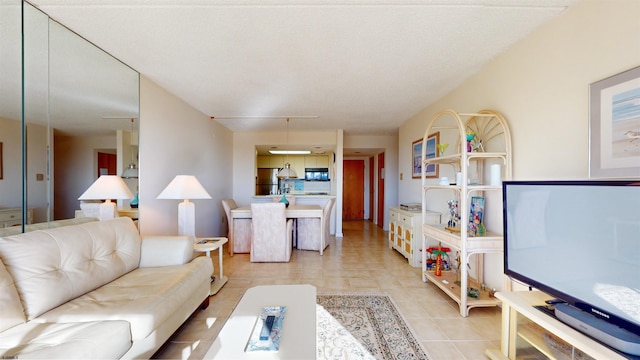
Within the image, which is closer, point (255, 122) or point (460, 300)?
point (460, 300)

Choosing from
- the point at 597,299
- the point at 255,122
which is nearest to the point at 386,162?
the point at 255,122

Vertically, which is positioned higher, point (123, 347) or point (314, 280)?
point (123, 347)

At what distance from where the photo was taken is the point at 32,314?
1.37 meters

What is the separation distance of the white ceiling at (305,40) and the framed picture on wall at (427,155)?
2.42 feet

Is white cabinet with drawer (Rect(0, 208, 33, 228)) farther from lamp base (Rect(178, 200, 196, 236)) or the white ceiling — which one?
the white ceiling

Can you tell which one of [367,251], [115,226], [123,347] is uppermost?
[115,226]

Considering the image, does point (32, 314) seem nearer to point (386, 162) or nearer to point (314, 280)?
point (314, 280)

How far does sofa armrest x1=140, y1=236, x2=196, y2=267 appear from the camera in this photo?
222 cm

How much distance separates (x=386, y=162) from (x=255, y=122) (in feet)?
11.1

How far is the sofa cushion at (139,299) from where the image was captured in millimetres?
1418

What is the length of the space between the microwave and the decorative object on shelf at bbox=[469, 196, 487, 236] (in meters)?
5.63

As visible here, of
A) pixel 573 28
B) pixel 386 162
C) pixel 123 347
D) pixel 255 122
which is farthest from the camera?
pixel 386 162

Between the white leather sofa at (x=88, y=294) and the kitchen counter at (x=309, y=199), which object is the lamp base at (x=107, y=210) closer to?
the white leather sofa at (x=88, y=294)

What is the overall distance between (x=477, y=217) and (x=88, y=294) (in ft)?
10.5
